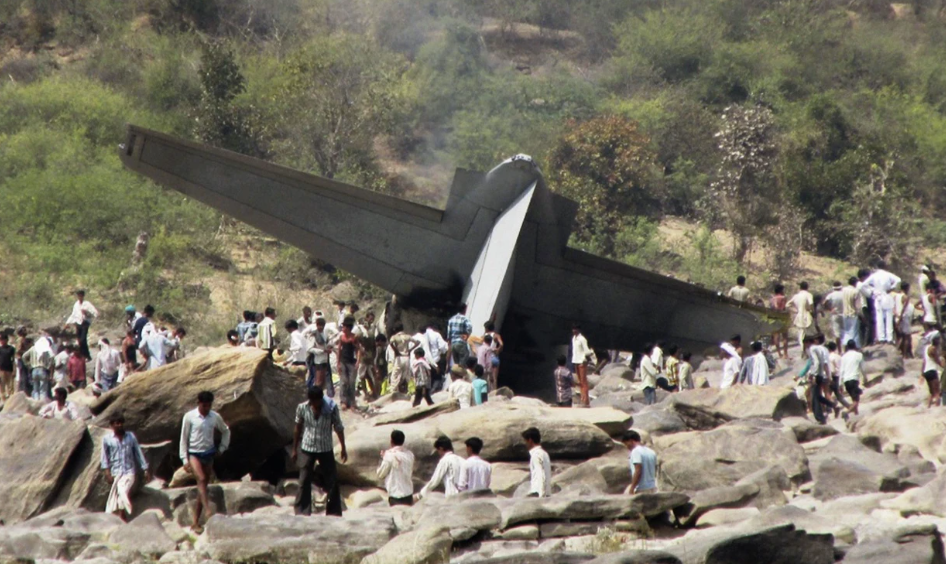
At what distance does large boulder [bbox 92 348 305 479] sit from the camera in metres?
16.8

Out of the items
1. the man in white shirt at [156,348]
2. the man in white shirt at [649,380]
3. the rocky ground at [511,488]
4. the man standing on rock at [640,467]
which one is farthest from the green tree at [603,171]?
the man standing on rock at [640,467]

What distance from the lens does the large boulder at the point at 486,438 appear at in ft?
55.0

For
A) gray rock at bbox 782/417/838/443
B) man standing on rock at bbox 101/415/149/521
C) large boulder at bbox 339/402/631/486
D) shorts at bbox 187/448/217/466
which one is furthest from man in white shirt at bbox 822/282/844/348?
man standing on rock at bbox 101/415/149/521

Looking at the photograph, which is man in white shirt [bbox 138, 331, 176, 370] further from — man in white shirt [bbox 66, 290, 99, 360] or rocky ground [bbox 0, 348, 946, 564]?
rocky ground [bbox 0, 348, 946, 564]

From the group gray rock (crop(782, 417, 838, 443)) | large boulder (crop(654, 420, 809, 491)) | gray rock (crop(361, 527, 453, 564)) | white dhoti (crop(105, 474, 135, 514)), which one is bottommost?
gray rock (crop(361, 527, 453, 564))

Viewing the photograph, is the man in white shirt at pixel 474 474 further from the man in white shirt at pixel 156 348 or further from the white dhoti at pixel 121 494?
the man in white shirt at pixel 156 348

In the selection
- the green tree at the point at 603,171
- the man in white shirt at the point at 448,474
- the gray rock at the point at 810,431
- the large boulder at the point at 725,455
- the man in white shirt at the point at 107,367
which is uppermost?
the green tree at the point at 603,171

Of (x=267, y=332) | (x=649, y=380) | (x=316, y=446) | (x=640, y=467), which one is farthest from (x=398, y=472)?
(x=649, y=380)

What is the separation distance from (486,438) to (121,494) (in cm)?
461

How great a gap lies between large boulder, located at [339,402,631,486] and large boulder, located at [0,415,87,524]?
330cm

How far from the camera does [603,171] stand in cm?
4897

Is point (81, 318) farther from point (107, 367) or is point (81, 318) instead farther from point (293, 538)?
point (293, 538)

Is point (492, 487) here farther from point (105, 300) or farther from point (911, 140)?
point (911, 140)

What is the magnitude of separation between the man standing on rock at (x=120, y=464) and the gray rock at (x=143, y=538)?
1268 mm
